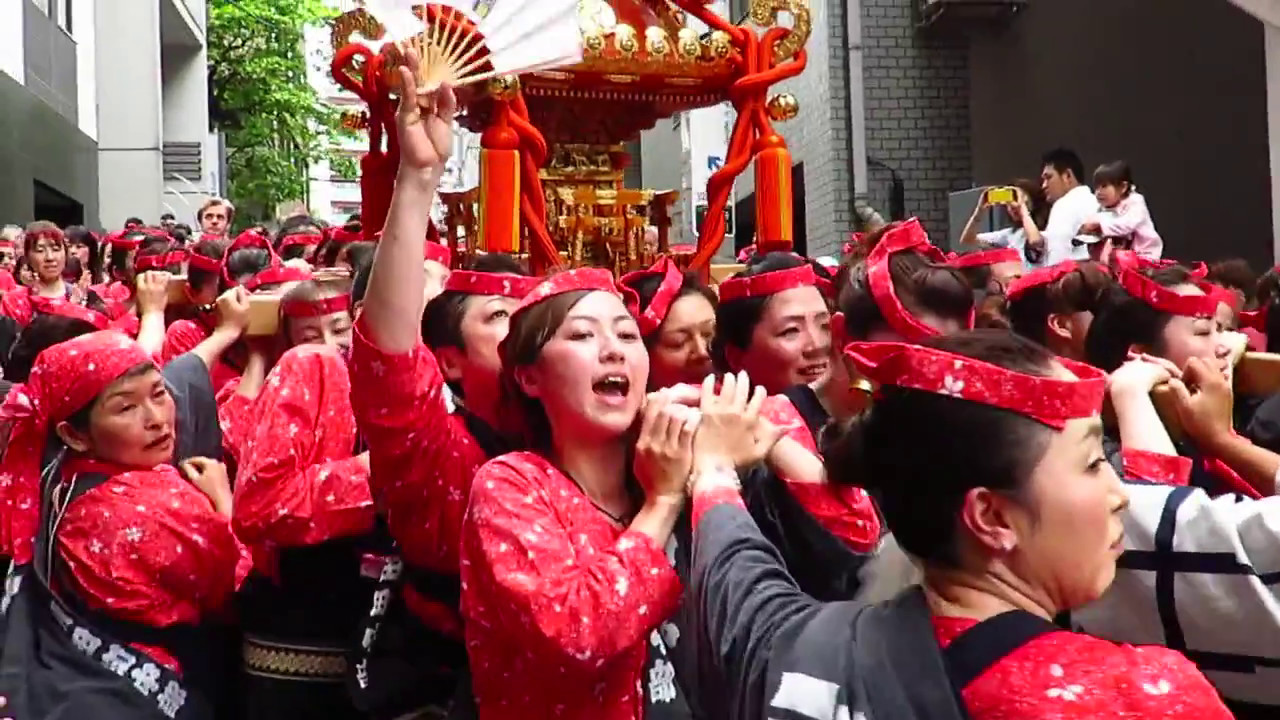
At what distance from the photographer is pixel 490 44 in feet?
10.0

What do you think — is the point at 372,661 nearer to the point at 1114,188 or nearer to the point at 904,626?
the point at 904,626

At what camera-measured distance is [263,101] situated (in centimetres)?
2375

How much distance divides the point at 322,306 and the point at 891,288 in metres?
1.53

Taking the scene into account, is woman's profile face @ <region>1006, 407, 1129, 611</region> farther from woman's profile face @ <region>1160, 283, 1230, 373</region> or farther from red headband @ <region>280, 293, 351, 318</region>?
red headband @ <region>280, 293, 351, 318</region>

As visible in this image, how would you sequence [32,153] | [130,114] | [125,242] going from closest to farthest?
1. [125,242]
2. [32,153]
3. [130,114]

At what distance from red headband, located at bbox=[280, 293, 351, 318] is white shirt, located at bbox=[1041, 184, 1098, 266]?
4291 millimetres

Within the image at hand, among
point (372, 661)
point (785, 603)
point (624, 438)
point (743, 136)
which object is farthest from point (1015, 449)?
point (743, 136)

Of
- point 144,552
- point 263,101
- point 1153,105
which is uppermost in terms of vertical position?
point 263,101

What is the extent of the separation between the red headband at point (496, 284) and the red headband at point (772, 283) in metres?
0.59

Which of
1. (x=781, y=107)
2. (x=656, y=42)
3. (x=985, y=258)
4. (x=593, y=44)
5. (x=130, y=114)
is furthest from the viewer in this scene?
(x=130, y=114)

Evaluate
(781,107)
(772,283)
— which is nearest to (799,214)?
(781,107)

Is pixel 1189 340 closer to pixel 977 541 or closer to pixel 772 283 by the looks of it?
pixel 772 283

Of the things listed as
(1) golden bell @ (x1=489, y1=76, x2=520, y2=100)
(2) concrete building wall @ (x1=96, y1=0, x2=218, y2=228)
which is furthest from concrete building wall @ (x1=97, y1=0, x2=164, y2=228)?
(1) golden bell @ (x1=489, y1=76, x2=520, y2=100)

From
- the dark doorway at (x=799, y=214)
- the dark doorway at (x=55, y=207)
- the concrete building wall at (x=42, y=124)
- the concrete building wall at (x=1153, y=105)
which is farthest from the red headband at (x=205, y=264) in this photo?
the dark doorway at (x=55, y=207)
